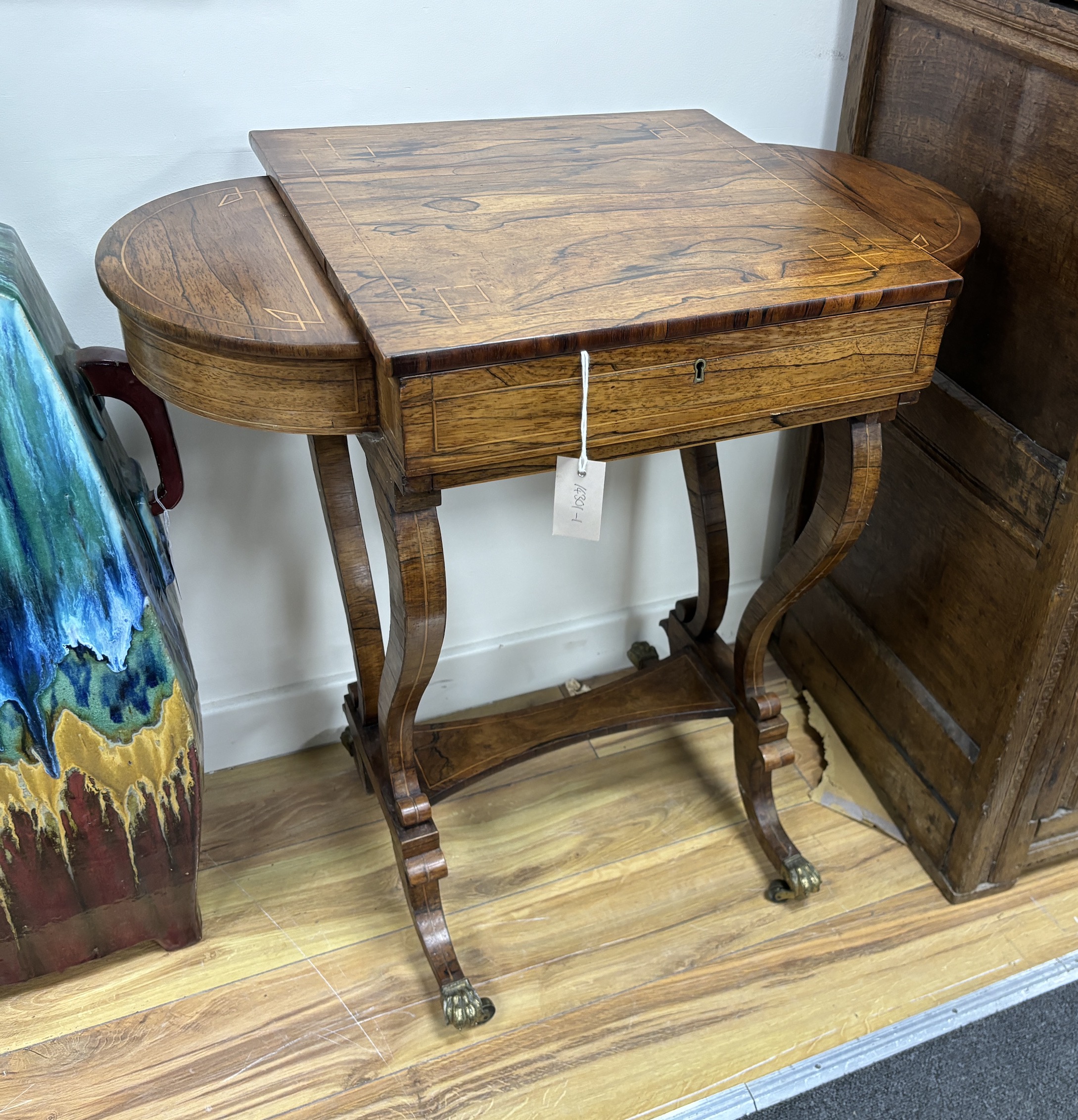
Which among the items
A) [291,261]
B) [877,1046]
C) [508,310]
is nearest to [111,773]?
[291,261]

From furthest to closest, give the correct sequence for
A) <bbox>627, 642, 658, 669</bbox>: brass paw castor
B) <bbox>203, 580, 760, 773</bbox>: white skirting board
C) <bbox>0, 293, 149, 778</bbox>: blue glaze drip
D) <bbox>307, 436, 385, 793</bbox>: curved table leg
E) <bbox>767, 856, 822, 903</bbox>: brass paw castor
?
1. <bbox>627, 642, 658, 669</bbox>: brass paw castor
2. <bbox>203, 580, 760, 773</bbox>: white skirting board
3. <bbox>767, 856, 822, 903</bbox>: brass paw castor
4. <bbox>307, 436, 385, 793</bbox>: curved table leg
5. <bbox>0, 293, 149, 778</bbox>: blue glaze drip

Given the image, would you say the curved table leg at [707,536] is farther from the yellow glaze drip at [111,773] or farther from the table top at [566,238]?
the yellow glaze drip at [111,773]

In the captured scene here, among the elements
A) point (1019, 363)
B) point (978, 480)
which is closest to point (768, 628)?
point (978, 480)

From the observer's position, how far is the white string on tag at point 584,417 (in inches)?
34.4

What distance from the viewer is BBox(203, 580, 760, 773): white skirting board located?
65.0 inches

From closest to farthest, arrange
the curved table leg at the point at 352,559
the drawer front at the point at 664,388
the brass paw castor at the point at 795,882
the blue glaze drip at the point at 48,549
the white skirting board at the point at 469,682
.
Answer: the drawer front at the point at 664,388, the blue glaze drip at the point at 48,549, the curved table leg at the point at 352,559, the brass paw castor at the point at 795,882, the white skirting board at the point at 469,682

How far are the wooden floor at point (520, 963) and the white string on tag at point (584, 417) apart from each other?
768mm

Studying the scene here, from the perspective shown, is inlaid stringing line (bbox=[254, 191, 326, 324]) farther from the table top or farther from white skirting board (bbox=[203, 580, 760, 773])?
white skirting board (bbox=[203, 580, 760, 773])

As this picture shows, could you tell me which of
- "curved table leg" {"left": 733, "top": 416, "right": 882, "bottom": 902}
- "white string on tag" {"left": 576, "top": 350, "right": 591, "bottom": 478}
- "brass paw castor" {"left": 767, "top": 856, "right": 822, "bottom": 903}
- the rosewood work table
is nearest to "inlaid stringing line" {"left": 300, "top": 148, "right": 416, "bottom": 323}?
the rosewood work table

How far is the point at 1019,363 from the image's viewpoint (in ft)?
4.04

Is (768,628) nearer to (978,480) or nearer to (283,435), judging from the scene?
(978,480)

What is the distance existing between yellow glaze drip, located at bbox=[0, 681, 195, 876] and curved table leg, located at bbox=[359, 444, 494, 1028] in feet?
0.81

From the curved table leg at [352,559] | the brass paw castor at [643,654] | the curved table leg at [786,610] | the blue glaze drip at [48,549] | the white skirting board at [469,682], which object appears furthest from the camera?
the brass paw castor at [643,654]

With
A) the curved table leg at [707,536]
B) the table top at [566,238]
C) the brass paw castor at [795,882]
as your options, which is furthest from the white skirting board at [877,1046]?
the table top at [566,238]
